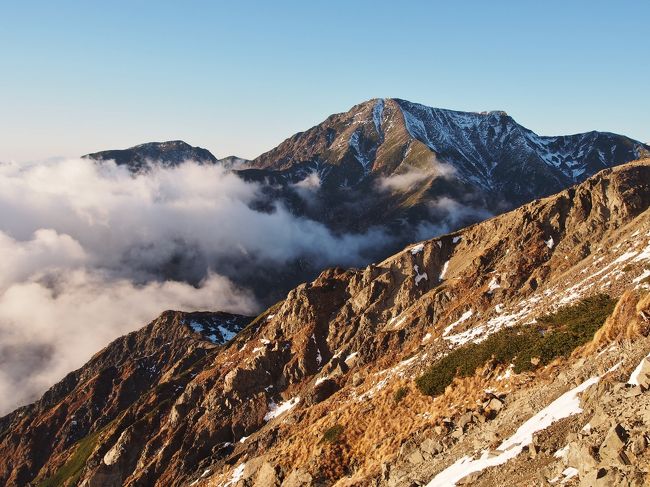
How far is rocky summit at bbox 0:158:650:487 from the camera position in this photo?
3653 centimetres

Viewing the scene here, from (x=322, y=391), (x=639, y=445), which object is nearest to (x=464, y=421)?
(x=639, y=445)

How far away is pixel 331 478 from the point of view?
67.0 meters

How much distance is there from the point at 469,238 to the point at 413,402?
213 ft

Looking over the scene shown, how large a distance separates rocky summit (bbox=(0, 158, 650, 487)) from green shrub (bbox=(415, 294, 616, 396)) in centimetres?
26

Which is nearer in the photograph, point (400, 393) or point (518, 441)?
point (518, 441)

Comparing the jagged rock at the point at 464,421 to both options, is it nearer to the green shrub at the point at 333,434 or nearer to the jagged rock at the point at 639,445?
the jagged rock at the point at 639,445

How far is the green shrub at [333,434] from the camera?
7494 centimetres

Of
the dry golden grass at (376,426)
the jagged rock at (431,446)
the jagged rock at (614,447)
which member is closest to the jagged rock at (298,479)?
the dry golden grass at (376,426)

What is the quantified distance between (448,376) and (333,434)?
711 inches

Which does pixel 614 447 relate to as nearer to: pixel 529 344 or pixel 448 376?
pixel 529 344

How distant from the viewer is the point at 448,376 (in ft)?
236

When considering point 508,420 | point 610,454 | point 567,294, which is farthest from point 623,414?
point 567,294

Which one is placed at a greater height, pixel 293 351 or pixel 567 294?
pixel 567 294

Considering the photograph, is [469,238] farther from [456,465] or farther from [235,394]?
[456,465]
